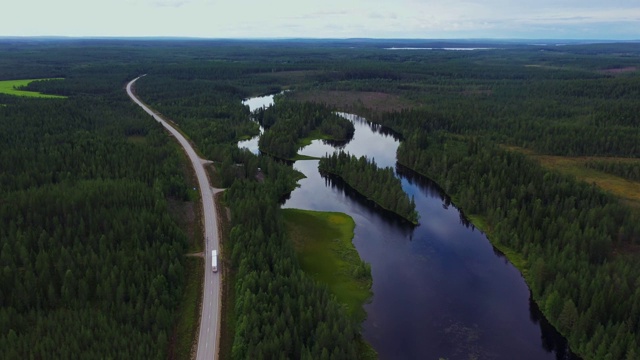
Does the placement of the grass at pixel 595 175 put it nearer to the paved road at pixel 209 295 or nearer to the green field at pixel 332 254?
the green field at pixel 332 254

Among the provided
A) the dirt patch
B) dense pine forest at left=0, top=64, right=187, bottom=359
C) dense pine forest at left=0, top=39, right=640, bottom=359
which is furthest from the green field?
dense pine forest at left=0, top=64, right=187, bottom=359

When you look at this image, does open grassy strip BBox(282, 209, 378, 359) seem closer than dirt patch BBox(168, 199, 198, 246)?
Yes

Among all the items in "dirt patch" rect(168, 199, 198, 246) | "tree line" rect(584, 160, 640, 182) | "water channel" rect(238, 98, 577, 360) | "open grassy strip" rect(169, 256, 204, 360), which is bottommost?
"water channel" rect(238, 98, 577, 360)

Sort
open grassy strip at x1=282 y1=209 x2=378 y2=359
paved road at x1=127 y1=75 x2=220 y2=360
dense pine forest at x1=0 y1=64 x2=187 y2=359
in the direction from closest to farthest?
dense pine forest at x1=0 y1=64 x2=187 y2=359
paved road at x1=127 y1=75 x2=220 y2=360
open grassy strip at x1=282 y1=209 x2=378 y2=359

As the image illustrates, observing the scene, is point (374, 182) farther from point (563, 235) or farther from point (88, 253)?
point (88, 253)

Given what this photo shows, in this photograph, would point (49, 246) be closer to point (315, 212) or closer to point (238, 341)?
point (238, 341)

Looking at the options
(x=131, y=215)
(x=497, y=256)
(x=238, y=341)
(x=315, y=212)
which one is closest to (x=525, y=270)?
(x=497, y=256)

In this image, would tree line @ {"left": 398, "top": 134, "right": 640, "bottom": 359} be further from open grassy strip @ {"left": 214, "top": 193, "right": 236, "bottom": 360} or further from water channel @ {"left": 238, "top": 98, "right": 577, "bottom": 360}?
open grassy strip @ {"left": 214, "top": 193, "right": 236, "bottom": 360}
